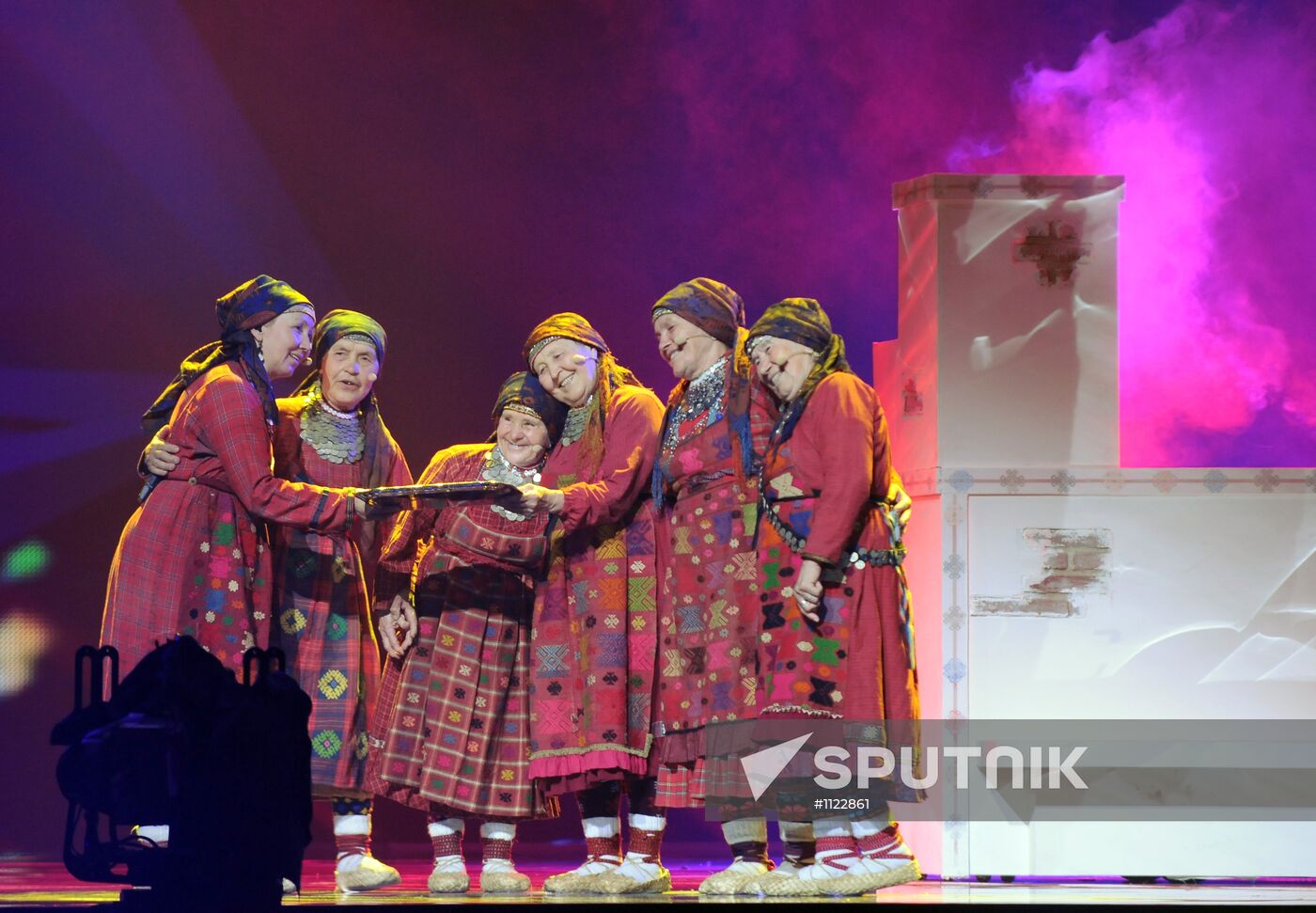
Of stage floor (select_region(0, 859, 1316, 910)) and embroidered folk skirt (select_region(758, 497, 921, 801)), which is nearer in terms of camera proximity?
stage floor (select_region(0, 859, 1316, 910))

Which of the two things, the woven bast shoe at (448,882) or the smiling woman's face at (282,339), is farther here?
the smiling woman's face at (282,339)

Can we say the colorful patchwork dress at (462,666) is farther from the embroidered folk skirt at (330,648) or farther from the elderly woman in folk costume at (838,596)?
the elderly woman in folk costume at (838,596)

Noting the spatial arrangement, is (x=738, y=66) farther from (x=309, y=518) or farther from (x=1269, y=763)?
(x=1269, y=763)

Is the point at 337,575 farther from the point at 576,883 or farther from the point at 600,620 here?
the point at 576,883

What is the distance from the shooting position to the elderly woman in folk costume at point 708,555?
3.95 metres

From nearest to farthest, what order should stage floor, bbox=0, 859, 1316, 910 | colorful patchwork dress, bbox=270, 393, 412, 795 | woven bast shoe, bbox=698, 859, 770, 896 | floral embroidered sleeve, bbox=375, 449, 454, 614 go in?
1. stage floor, bbox=0, 859, 1316, 910
2. woven bast shoe, bbox=698, 859, 770, 896
3. colorful patchwork dress, bbox=270, 393, 412, 795
4. floral embroidered sleeve, bbox=375, 449, 454, 614

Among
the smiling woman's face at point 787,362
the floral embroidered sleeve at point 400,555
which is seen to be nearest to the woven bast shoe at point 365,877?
the floral embroidered sleeve at point 400,555

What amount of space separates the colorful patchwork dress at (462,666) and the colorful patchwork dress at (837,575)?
0.76 m

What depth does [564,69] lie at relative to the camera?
5.48m

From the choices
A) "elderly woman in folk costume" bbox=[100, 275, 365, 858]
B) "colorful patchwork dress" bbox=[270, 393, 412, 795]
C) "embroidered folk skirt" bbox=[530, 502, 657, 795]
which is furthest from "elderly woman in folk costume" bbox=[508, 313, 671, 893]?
"elderly woman in folk costume" bbox=[100, 275, 365, 858]

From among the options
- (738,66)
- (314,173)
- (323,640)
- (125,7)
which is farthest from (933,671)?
(125,7)

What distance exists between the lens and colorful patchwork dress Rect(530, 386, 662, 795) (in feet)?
13.2

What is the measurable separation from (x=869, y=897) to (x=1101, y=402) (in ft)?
5.75

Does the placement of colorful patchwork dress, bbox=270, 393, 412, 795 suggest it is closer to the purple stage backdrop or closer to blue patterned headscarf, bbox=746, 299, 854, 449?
the purple stage backdrop
